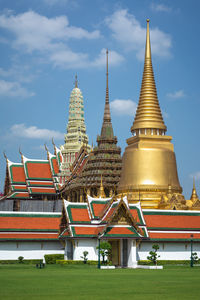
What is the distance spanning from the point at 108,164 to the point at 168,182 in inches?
593

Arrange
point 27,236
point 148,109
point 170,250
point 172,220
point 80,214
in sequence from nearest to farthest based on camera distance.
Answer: point 80,214 < point 170,250 < point 27,236 < point 172,220 < point 148,109

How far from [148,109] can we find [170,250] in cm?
1917

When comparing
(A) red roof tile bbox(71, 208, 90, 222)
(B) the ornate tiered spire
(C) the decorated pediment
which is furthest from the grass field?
(B) the ornate tiered spire

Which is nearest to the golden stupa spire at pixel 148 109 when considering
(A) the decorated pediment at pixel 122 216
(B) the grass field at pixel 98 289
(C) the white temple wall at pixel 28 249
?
(C) the white temple wall at pixel 28 249

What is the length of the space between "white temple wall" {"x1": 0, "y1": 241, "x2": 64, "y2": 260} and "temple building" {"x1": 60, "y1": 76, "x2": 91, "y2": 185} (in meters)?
37.0

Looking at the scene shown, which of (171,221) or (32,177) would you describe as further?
(32,177)

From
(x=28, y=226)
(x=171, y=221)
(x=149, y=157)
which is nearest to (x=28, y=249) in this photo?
(x=28, y=226)

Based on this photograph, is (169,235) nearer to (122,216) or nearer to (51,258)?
(122,216)

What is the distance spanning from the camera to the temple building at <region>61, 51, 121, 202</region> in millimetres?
67375

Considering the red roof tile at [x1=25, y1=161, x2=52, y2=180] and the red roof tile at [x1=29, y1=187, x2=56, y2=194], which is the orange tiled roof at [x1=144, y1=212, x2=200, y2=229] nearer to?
the red roof tile at [x1=29, y1=187, x2=56, y2=194]

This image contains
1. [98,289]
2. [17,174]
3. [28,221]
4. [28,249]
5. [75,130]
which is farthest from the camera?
[75,130]

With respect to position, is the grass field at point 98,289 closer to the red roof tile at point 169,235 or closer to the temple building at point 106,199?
the temple building at point 106,199

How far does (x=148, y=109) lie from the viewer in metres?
56.8

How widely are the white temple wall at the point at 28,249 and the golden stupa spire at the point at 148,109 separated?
17758 mm
